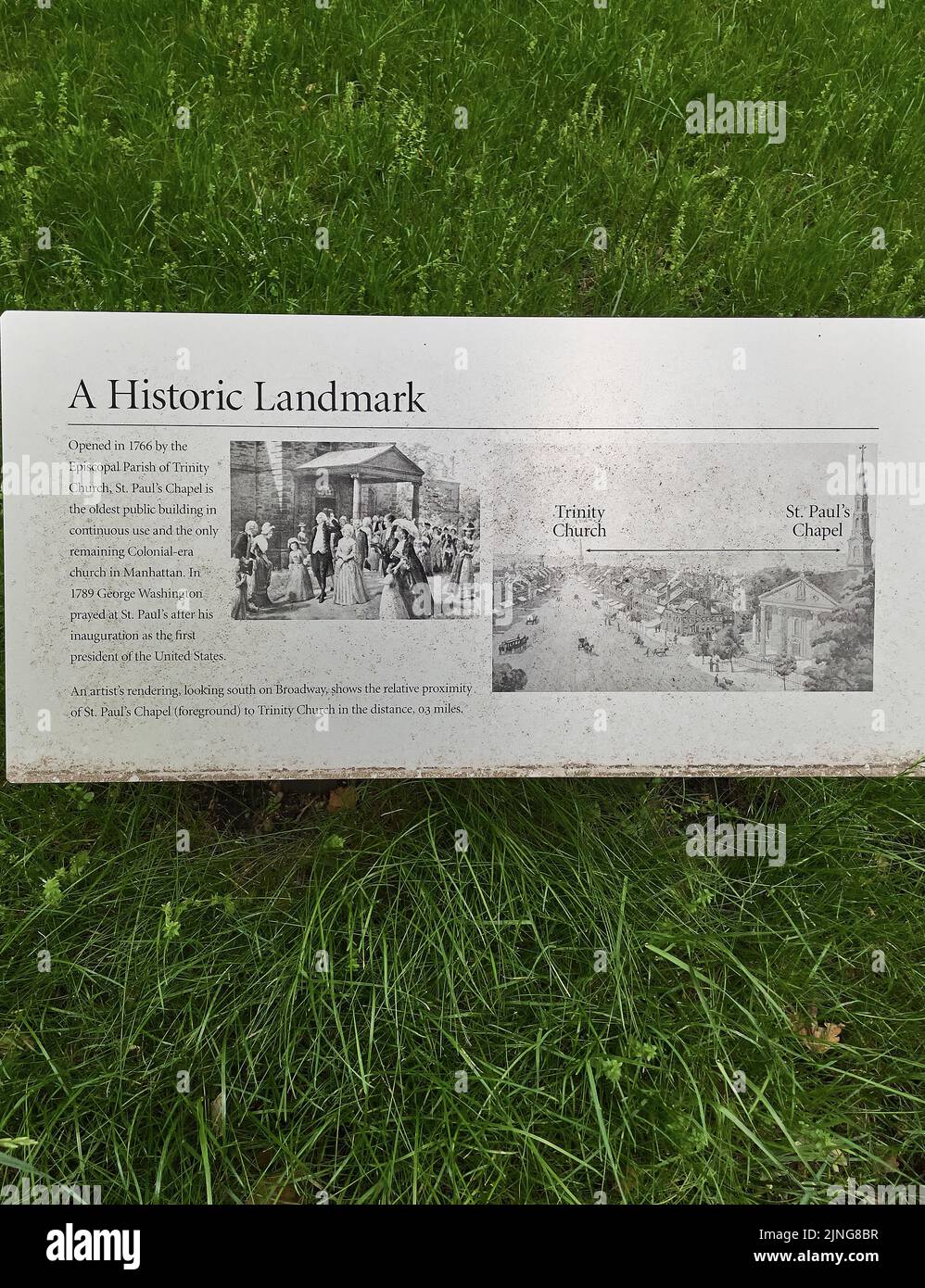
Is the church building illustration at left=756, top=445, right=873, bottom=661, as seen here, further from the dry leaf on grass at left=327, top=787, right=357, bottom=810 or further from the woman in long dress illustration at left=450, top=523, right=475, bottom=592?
the dry leaf on grass at left=327, top=787, right=357, bottom=810

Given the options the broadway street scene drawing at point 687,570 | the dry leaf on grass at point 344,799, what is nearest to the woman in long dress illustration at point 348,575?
the broadway street scene drawing at point 687,570

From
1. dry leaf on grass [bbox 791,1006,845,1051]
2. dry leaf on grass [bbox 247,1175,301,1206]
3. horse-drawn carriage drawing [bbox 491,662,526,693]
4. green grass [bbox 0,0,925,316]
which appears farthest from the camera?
green grass [bbox 0,0,925,316]

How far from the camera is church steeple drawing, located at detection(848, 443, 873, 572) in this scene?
2246 millimetres

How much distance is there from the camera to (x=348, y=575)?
2158 mm

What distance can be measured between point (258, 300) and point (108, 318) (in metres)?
0.50

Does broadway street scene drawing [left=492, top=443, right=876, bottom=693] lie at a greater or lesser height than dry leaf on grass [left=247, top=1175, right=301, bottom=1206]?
greater

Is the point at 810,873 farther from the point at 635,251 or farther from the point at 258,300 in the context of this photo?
the point at 258,300

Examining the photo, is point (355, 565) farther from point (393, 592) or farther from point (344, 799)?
point (344, 799)

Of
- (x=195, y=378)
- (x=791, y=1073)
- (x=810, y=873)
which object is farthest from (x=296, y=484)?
(x=791, y=1073)

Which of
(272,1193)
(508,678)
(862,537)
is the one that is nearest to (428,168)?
(508,678)

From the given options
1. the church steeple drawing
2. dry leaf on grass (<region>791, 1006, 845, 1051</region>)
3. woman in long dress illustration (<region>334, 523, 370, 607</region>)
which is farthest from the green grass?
dry leaf on grass (<region>791, 1006, 845, 1051</region>)

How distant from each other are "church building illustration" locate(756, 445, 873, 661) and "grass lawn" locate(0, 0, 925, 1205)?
0.57 metres

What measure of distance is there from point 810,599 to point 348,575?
57.3 inches

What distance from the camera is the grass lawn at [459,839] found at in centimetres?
217
